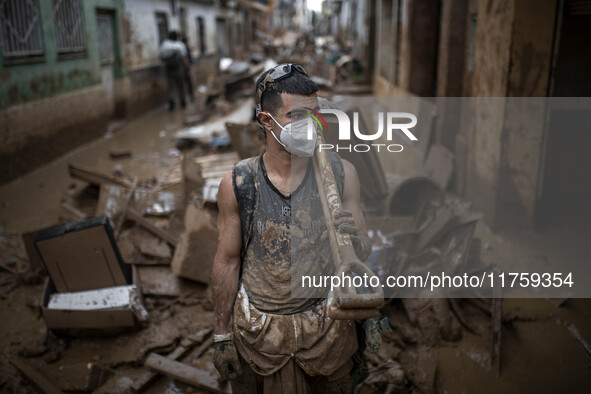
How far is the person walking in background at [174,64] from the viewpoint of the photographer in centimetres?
1322

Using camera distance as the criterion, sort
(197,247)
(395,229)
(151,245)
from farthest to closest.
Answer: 1. (151,245)
2. (395,229)
3. (197,247)

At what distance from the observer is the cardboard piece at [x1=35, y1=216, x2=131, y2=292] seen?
3721 mm

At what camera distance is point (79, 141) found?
32.1 feet

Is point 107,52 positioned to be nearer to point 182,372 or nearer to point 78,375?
point 78,375

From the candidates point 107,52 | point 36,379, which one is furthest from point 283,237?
point 107,52

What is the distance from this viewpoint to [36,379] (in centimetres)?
326

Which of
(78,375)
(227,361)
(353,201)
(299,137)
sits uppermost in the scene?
(299,137)

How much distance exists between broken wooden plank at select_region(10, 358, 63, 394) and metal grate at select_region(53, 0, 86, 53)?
7404 millimetres

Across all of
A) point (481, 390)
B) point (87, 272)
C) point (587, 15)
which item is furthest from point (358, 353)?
point (587, 15)

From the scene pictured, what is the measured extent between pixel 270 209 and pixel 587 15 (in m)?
4.24

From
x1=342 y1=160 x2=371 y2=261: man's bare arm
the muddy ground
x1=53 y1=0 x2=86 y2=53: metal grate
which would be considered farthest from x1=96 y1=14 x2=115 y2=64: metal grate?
x1=342 y1=160 x2=371 y2=261: man's bare arm

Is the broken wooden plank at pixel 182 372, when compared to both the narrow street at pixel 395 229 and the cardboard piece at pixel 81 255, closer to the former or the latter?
the narrow street at pixel 395 229

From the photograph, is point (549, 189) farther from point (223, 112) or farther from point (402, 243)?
point (223, 112)

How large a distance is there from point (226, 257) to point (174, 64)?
12222 millimetres
